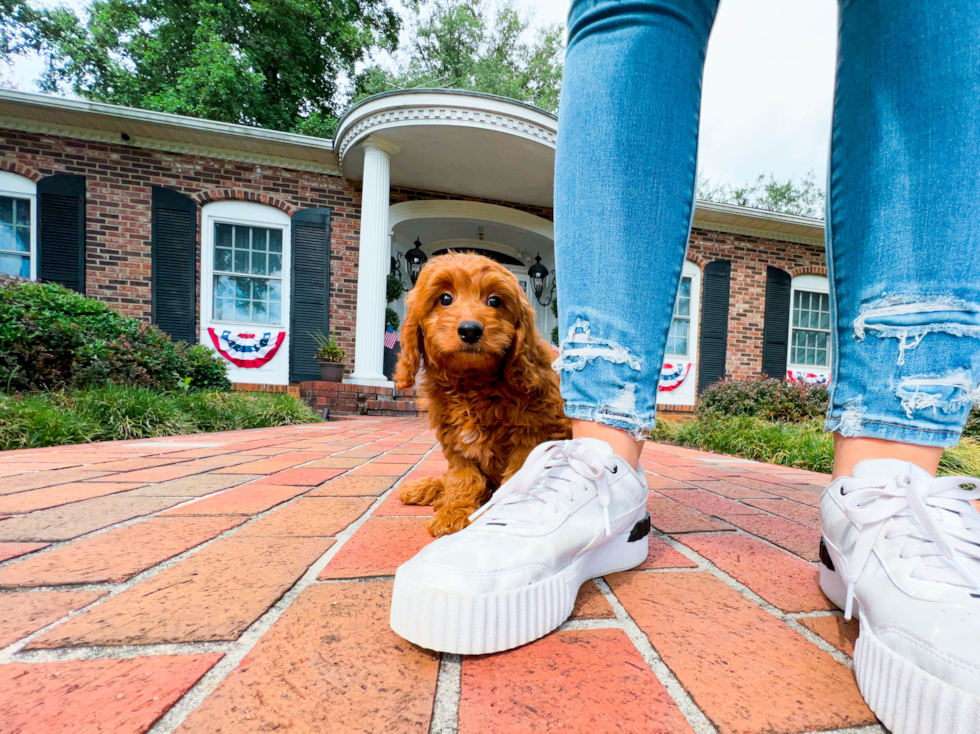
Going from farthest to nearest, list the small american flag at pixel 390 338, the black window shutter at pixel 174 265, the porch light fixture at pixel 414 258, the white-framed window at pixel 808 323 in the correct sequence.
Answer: the white-framed window at pixel 808 323
the porch light fixture at pixel 414 258
the small american flag at pixel 390 338
the black window shutter at pixel 174 265

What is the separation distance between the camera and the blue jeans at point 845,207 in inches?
32.9

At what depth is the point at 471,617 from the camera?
2.31 feet

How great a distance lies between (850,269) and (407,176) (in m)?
7.98

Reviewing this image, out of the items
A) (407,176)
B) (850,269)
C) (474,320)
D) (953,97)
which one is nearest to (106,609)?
(474,320)

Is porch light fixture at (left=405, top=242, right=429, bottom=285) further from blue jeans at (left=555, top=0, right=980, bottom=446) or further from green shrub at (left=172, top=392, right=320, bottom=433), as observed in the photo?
blue jeans at (left=555, top=0, right=980, bottom=446)

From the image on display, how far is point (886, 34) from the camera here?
0.90 meters

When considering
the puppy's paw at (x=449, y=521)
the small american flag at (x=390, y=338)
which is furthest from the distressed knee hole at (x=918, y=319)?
the small american flag at (x=390, y=338)

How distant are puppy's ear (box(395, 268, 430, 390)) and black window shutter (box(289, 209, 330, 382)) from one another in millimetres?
6680

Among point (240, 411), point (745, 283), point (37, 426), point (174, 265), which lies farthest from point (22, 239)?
point (745, 283)

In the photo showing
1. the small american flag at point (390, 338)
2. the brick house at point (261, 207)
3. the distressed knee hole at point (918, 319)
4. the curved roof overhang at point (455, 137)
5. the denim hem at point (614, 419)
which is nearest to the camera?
the distressed knee hole at point (918, 319)

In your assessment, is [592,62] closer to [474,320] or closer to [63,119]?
[474,320]

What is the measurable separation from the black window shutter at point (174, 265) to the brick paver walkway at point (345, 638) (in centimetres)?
697

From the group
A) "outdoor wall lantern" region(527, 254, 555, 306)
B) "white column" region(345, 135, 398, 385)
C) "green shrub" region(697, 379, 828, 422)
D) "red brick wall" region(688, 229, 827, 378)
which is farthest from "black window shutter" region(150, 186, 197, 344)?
"red brick wall" region(688, 229, 827, 378)

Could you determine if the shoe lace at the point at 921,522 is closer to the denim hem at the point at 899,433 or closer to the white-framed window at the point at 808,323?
the denim hem at the point at 899,433
